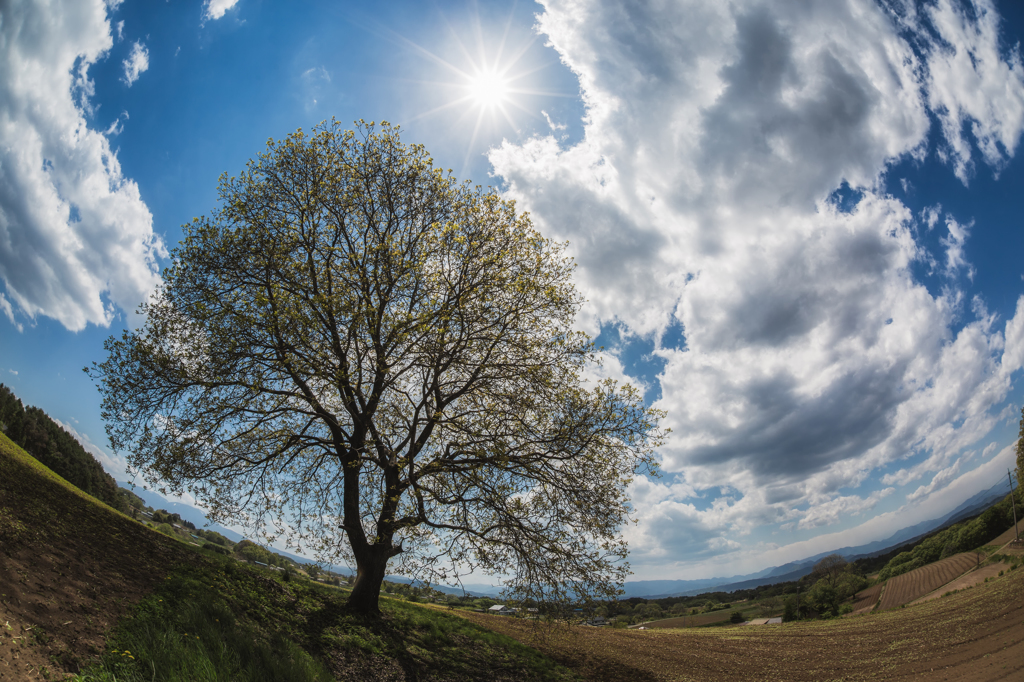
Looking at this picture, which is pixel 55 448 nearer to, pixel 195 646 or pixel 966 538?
pixel 195 646

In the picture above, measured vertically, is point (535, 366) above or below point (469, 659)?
above

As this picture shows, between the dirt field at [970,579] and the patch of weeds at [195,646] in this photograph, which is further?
the dirt field at [970,579]

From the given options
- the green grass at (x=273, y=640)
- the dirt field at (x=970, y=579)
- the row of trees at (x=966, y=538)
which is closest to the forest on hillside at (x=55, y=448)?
the green grass at (x=273, y=640)

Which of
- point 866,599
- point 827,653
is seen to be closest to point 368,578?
point 827,653

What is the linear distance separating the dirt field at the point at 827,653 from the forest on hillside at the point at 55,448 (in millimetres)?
34381

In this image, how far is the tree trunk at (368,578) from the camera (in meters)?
13.1

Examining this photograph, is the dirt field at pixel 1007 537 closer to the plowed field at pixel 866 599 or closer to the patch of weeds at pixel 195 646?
the plowed field at pixel 866 599

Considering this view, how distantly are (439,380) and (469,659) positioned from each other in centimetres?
850

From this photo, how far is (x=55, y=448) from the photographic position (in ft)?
111

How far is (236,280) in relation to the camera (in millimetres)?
12578

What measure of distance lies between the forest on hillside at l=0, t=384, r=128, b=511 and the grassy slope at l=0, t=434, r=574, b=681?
2673 centimetres

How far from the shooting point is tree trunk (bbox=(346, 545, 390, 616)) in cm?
1312

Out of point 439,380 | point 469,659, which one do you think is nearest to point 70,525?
point 439,380

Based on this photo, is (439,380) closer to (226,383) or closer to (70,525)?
(226,383)
